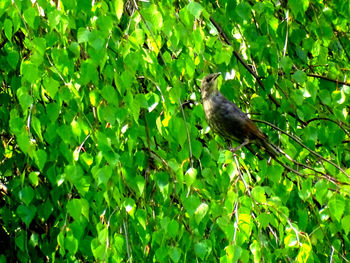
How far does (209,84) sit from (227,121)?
203 mm

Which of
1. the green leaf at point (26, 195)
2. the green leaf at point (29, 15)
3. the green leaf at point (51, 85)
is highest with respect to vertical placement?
the green leaf at point (29, 15)

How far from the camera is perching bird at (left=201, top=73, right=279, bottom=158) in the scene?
2947mm

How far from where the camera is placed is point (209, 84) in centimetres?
Result: 289

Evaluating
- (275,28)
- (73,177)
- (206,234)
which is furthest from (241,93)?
(73,177)

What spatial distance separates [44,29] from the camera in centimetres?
254

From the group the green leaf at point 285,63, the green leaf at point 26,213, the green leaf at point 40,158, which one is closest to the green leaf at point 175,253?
the green leaf at point 40,158

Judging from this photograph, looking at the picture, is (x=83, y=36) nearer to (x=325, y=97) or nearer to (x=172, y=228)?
(x=172, y=228)

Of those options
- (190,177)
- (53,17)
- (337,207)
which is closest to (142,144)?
(190,177)

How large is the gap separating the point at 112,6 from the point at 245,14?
0.60 meters

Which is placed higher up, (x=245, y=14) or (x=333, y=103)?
(x=245, y=14)

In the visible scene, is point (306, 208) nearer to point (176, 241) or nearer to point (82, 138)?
point (176, 241)

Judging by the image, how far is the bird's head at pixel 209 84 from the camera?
2795 millimetres

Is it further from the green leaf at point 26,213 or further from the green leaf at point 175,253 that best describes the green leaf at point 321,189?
the green leaf at point 26,213

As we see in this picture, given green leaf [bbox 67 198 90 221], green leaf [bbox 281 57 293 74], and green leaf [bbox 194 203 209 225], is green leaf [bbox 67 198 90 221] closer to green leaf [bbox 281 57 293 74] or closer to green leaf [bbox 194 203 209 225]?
green leaf [bbox 194 203 209 225]
